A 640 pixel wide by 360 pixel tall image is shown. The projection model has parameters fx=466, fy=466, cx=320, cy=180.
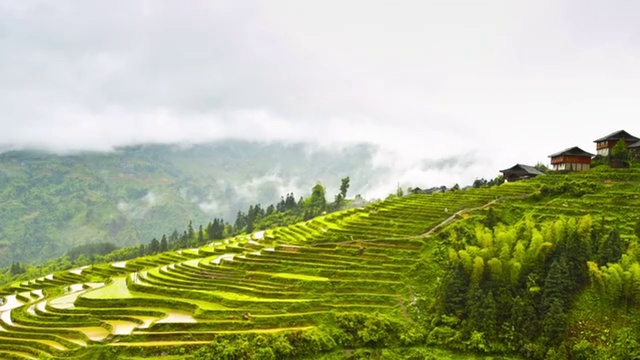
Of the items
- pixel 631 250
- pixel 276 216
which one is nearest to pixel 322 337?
pixel 631 250

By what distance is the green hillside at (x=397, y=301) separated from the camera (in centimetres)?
2459

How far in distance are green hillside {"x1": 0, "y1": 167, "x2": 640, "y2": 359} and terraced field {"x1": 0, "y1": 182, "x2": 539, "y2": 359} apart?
0.10 meters

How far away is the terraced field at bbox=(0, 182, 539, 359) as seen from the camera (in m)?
26.9

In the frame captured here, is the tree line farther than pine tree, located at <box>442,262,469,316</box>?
No

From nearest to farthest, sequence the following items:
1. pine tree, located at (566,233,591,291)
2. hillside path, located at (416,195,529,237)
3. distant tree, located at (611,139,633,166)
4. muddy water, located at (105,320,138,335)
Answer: pine tree, located at (566,233,591,291), muddy water, located at (105,320,138,335), hillside path, located at (416,195,529,237), distant tree, located at (611,139,633,166)

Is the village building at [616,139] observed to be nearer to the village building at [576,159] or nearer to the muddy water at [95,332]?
the village building at [576,159]

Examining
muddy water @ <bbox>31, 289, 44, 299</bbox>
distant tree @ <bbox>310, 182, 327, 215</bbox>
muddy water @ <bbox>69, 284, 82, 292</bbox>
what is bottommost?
muddy water @ <bbox>31, 289, 44, 299</bbox>

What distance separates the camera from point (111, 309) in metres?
30.4

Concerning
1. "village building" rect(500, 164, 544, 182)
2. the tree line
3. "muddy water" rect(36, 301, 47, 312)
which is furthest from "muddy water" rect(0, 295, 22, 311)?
"village building" rect(500, 164, 544, 182)

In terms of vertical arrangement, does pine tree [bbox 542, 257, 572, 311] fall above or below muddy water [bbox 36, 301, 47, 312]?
above

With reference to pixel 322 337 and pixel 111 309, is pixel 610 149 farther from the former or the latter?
pixel 111 309

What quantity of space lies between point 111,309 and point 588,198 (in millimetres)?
36892

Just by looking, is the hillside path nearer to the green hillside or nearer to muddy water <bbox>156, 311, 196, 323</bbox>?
the green hillside

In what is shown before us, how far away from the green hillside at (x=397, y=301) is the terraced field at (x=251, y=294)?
10 centimetres
